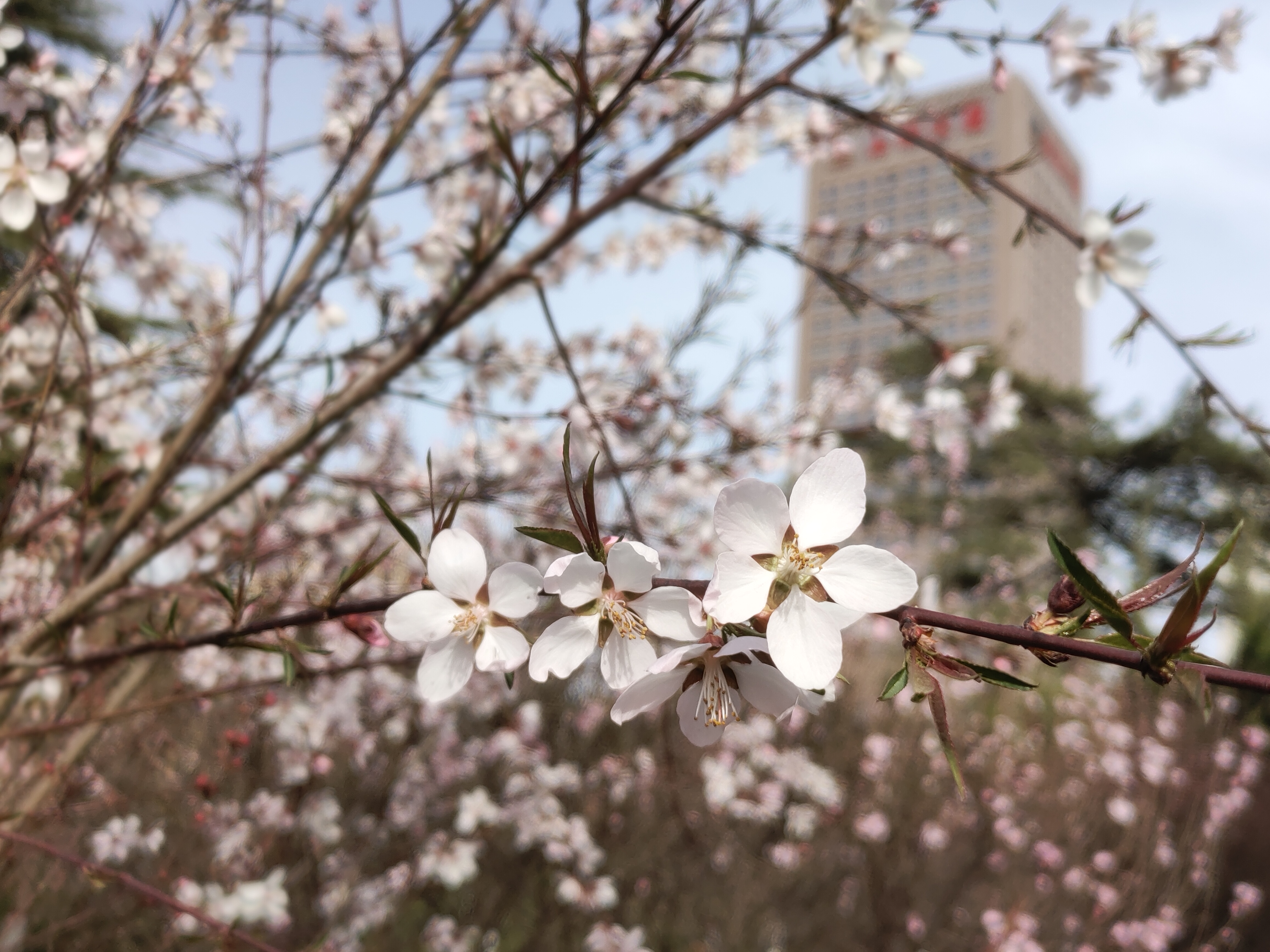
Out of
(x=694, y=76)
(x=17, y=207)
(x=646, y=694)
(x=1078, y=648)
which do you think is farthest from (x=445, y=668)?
(x=17, y=207)

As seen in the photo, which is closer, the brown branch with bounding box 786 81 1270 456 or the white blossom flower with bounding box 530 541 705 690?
the white blossom flower with bounding box 530 541 705 690

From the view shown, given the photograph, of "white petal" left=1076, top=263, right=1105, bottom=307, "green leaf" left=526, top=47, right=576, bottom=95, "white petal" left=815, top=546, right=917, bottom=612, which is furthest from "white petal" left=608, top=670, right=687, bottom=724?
"white petal" left=1076, top=263, right=1105, bottom=307

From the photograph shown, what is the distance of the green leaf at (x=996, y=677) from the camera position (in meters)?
0.36

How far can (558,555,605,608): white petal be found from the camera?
0.43 meters

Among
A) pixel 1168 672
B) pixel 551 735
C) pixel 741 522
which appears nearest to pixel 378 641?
pixel 741 522

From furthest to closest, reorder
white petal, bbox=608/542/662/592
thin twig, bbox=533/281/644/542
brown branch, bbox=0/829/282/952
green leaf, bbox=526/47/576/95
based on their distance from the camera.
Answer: thin twig, bbox=533/281/644/542 < brown branch, bbox=0/829/282/952 < green leaf, bbox=526/47/576/95 < white petal, bbox=608/542/662/592

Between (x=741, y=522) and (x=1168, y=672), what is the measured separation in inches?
8.2

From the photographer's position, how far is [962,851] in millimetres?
3229

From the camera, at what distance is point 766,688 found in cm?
47

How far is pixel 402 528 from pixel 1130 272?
977 millimetres

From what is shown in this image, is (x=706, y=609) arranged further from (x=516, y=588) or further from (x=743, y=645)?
(x=516, y=588)

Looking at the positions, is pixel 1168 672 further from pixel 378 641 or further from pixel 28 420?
pixel 28 420

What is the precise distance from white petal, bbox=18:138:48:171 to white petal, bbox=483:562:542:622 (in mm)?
925

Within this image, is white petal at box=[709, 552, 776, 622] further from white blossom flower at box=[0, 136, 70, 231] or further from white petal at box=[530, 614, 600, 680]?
white blossom flower at box=[0, 136, 70, 231]
